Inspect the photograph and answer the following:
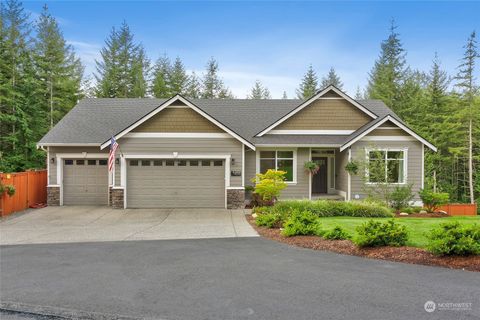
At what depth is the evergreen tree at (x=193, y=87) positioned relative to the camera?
3784 cm

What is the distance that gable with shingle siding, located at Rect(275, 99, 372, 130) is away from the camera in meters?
17.3

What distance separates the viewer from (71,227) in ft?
36.0

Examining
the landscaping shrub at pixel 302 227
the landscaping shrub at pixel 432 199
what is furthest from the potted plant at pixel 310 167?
the landscaping shrub at pixel 302 227

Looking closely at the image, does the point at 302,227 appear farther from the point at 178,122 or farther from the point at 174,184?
the point at 178,122

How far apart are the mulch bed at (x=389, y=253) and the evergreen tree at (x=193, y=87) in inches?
1226

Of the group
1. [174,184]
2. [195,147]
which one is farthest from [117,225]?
[195,147]

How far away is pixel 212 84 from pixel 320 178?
996 inches

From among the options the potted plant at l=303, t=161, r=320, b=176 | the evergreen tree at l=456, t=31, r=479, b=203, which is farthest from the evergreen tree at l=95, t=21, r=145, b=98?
the evergreen tree at l=456, t=31, r=479, b=203

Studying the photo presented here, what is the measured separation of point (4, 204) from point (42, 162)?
35.5ft

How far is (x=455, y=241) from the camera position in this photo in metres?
6.34

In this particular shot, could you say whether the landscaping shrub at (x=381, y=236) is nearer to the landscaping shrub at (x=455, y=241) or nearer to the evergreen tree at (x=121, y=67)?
the landscaping shrub at (x=455, y=241)

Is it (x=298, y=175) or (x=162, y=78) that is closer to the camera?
(x=298, y=175)

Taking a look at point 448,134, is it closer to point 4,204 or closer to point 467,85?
point 467,85

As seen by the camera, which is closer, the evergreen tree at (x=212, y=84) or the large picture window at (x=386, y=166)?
the large picture window at (x=386, y=166)
